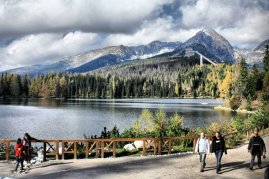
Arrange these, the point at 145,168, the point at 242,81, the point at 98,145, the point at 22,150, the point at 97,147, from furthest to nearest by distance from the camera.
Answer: the point at 242,81, the point at 98,145, the point at 97,147, the point at 22,150, the point at 145,168

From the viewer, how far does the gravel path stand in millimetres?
20703

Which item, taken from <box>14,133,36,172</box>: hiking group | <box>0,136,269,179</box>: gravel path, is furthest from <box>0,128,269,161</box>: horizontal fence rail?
<box>0,136,269,179</box>: gravel path

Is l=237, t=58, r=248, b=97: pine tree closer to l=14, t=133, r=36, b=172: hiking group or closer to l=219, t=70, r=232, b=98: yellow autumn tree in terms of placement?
l=219, t=70, r=232, b=98: yellow autumn tree

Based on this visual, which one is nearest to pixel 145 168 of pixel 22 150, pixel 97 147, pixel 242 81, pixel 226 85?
pixel 97 147

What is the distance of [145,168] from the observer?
22672 mm

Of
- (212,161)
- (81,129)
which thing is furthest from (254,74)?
(212,161)

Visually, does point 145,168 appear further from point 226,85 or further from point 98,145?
point 226,85

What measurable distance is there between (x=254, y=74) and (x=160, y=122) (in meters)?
82.3

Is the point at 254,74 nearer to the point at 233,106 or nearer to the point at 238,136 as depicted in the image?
the point at 233,106

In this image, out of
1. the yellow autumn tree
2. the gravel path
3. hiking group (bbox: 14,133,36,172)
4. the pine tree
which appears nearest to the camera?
the gravel path

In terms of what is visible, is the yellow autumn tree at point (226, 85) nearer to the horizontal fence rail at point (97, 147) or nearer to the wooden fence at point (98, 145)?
the horizontal fence rail at point (97, 147)

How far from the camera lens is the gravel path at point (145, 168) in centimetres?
2070

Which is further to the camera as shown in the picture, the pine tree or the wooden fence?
the pine tree

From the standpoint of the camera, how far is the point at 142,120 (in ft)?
133
